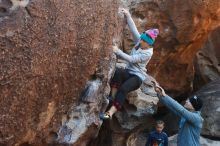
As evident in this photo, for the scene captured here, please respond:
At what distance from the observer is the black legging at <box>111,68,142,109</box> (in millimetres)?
6336

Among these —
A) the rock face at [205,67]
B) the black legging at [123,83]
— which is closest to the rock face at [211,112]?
the rock face at [205,67]

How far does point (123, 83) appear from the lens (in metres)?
6.41

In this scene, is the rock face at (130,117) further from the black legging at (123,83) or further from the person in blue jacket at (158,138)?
the black legging at (123,83)

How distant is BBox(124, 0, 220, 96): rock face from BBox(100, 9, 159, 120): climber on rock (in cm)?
154

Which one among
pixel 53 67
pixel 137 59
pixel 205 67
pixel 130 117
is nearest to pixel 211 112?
pixel 130 117

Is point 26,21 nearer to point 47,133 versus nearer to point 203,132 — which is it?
point 47,133

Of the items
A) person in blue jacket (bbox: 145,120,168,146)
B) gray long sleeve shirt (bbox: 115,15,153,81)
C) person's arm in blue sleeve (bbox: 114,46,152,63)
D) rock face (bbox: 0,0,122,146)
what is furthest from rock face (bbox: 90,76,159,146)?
rock face (bbox: 0,0,122,146)

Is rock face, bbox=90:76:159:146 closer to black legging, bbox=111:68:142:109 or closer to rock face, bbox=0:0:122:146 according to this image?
black legging, bbox=111:68:142:109

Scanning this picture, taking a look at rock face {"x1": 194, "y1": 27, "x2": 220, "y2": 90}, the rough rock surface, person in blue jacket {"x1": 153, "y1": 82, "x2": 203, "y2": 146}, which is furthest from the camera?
rock face {"x1": 194, "y1": 27, "x2": 220, "y2": 90}

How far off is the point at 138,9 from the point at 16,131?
3830 millimetres

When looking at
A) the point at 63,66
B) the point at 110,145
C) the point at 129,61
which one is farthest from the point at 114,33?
the point at 110,145

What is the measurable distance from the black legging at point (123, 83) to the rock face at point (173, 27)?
1.53 m

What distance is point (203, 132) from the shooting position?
8.82 metres

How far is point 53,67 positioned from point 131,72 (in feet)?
5.17
